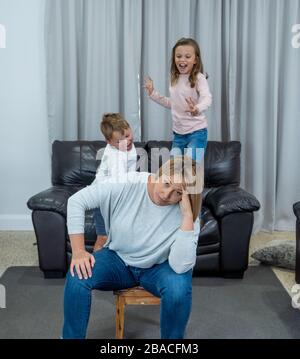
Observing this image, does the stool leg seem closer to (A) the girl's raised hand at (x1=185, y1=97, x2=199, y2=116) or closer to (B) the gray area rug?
(B) the gray area rug

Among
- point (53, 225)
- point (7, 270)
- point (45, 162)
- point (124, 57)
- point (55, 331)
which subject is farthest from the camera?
point (45, 162)

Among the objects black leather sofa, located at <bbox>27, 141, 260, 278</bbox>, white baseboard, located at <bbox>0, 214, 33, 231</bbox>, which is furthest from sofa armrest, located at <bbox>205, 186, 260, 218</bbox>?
white baseboard, located at <bbox>0, 214, 33, 231</bbox>

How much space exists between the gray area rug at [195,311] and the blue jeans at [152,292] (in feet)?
1.51

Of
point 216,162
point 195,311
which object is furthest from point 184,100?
point 195,311

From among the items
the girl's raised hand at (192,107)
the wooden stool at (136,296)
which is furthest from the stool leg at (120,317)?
the girl's raised hand at (192,107)

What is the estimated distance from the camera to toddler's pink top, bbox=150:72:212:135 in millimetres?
3133

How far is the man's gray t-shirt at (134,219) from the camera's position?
6.25ft

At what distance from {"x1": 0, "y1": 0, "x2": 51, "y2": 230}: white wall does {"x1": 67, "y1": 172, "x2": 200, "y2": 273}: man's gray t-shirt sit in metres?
2.12

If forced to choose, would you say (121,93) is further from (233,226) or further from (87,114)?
(233,226)

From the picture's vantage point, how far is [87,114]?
12.3 ft

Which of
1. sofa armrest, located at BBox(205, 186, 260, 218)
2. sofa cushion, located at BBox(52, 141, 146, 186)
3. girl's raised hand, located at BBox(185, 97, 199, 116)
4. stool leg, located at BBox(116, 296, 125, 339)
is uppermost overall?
girl's raised hand, located at BBox(185, 97, 199, 116)

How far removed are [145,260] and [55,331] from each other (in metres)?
0.69

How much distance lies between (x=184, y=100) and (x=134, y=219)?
150 cm
